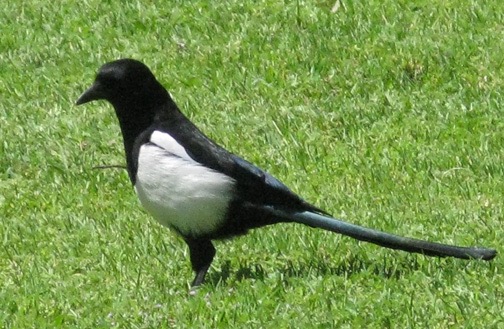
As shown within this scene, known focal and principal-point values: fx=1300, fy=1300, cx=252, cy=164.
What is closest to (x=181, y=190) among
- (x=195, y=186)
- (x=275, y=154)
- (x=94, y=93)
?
(x=195, y=186)

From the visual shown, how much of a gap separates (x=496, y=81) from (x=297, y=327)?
3.51 meters

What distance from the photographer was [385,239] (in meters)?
5.56

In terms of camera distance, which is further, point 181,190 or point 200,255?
point 200,255

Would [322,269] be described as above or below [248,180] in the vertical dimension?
below

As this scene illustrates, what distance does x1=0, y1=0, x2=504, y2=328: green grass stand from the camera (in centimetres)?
531

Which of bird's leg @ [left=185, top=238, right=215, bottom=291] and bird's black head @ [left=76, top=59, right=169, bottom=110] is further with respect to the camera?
bird's black head @ [left=76, top=59, right=169, bottom=110]

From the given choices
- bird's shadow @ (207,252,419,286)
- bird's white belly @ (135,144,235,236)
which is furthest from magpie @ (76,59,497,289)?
bird's shadow @ (207,252,419,286)

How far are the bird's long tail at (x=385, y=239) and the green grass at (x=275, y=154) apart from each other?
0.06 metres

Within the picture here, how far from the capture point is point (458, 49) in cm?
834

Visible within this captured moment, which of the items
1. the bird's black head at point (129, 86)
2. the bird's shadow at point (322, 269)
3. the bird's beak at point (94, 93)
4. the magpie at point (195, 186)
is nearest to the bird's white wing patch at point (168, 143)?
the magpie at point (195, 186)

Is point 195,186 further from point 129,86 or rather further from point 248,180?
point 129,86

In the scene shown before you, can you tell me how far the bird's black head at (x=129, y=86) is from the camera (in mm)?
5781

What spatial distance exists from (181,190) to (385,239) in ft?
2.94

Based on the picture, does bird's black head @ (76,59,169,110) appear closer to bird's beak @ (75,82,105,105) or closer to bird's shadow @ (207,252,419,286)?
bird's beak @ (75,82,105,105)
